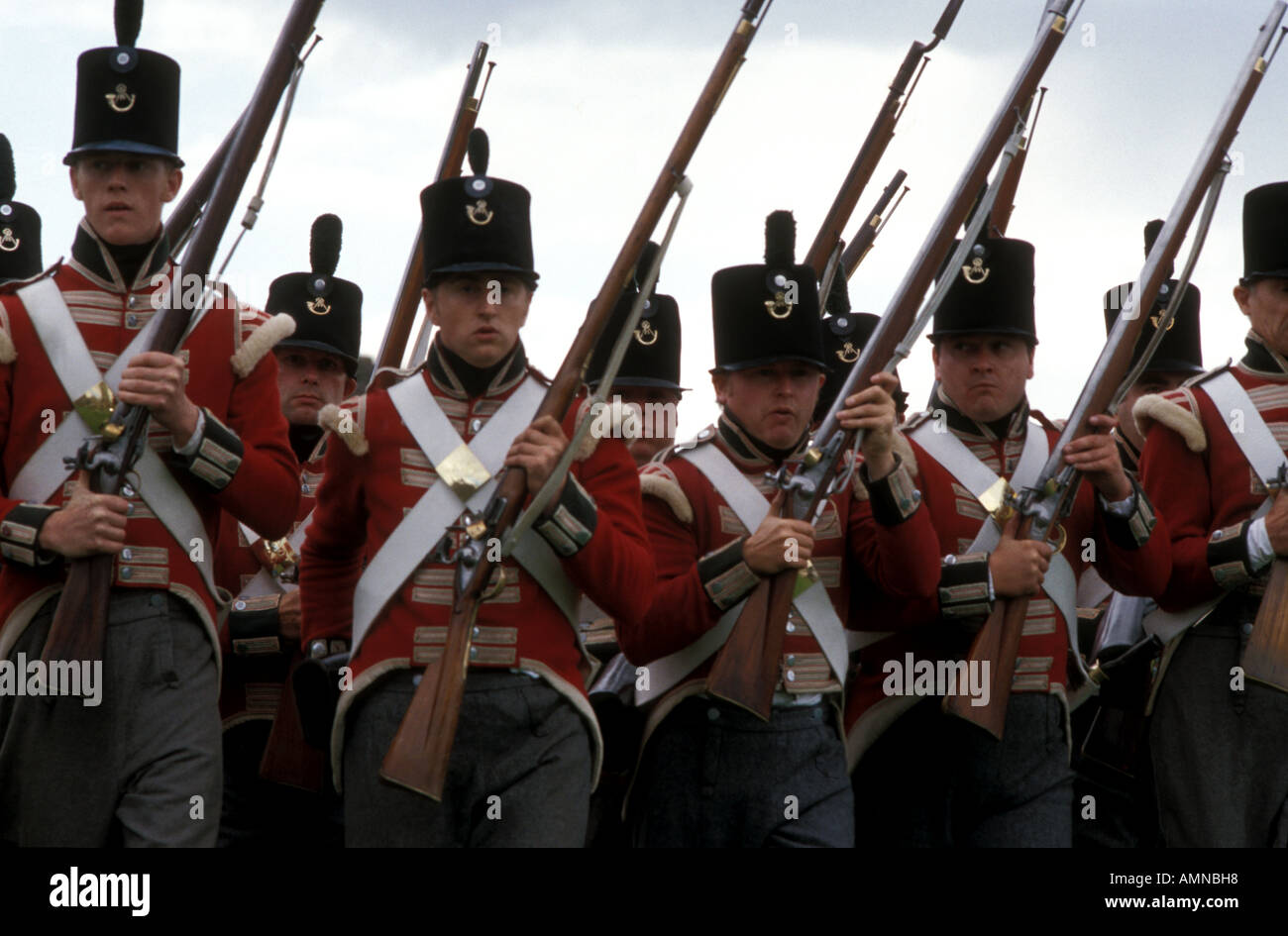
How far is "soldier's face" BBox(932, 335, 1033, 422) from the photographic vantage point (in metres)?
5.90

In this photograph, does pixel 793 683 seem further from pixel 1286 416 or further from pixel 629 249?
pixel 1286 416

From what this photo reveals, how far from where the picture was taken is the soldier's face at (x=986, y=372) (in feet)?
19.4

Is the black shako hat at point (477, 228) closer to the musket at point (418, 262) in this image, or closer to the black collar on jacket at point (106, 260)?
the black collar on jacket at point (106, 260)

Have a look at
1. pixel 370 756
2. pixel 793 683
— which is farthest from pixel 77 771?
pixel 793 683

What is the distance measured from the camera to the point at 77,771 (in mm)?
4738

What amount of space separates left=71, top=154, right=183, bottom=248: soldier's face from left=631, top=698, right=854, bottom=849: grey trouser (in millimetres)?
2136

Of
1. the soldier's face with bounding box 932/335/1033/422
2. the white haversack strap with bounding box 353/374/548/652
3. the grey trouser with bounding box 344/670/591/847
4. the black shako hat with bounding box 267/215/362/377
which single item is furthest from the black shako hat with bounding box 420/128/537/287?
the black shako hat with bounding box 267/215/362/377

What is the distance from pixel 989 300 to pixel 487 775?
249cm

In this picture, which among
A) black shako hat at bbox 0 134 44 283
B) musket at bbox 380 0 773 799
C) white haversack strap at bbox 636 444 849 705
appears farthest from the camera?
black shako hat at bbox 0 134 44 283

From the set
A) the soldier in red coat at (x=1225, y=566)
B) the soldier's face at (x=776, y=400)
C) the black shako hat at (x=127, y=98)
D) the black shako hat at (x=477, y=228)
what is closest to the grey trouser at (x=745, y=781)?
the soldier's face at (x=776, y=400)

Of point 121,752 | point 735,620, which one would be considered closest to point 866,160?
point 735,620

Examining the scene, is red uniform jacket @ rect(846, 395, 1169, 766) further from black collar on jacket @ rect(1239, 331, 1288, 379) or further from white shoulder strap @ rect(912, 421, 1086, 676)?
black collar on jacket @ rect(1239, 331, 1288, 379)

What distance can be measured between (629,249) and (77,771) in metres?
2.08
